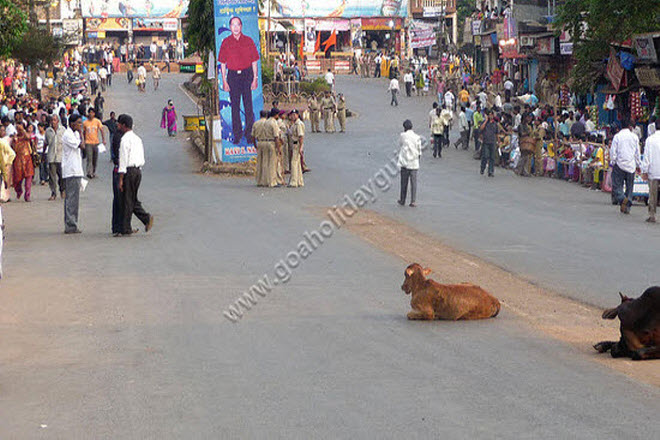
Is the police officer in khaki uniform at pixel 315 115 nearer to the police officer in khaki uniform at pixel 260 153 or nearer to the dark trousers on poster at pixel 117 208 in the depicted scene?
the police officer in khaki uniform at pixel 260 153

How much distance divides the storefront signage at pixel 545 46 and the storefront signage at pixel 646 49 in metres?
13.5

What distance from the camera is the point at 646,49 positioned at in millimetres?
32094

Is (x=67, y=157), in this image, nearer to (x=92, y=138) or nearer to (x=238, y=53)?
(x=92, y=138)

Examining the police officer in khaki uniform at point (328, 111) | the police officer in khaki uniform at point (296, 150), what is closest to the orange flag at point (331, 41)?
the police officer in khaki uniform at point (328, 111)

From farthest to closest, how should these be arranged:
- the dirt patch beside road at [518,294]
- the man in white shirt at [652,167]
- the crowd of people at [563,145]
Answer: the crowd of people at [563,145] < the man in white shirt at [652,167] < the dirt patch beside road at [518,294]

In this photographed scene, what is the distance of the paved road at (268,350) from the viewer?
6.89 metres

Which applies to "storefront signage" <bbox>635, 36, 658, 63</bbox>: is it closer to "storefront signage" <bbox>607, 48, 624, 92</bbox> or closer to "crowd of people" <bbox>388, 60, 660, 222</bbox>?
"storefront signage" <bbox>607, 48, 624, 92</bbox>

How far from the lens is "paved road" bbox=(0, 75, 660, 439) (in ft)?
22.6

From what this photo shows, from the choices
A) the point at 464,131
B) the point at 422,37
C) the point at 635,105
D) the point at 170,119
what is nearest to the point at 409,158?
the point at 635,105

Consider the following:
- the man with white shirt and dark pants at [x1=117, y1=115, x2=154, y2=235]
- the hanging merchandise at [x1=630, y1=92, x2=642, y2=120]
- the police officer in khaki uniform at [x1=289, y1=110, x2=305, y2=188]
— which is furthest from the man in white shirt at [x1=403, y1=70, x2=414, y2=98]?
the man with white shirt and dark pants at [x1=117, y1=115, x2=154, y2=235]

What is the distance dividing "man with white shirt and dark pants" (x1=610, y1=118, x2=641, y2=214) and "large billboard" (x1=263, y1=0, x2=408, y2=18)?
60840 millimetres

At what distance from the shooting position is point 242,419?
692cm

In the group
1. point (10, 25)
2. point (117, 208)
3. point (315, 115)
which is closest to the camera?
point (117, 208)

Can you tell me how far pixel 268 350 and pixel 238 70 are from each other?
2155 centimetres
